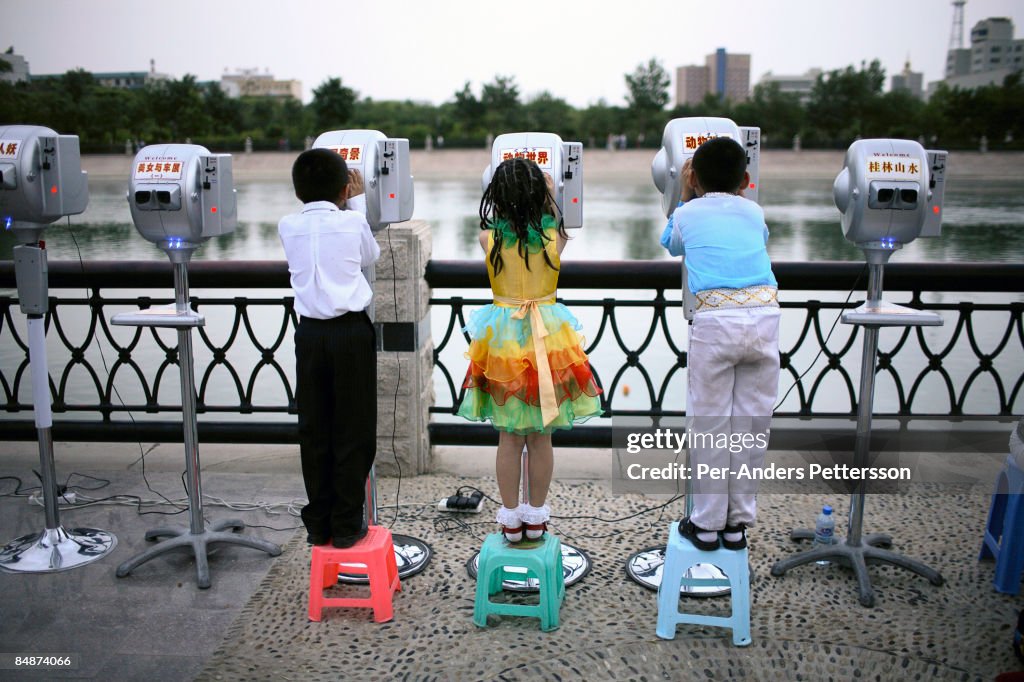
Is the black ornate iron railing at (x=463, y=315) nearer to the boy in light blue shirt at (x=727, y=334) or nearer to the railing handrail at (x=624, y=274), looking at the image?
the railing handrail at (x=624, y=274)

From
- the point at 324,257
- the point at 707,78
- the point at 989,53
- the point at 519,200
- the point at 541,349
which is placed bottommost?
the point at 541,349

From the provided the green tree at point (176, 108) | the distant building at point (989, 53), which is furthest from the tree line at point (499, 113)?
the distant building at point (989, 53)

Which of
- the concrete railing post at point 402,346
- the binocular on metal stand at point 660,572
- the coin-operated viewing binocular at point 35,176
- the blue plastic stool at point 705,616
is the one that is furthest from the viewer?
the concrete railing post at point 402,346

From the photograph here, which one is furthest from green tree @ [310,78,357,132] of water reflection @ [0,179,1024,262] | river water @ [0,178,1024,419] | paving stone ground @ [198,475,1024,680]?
paving stone ground @ [198,475,1024,680]

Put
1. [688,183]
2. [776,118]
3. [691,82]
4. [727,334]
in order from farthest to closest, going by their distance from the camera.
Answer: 1. [691,82]
2. [776,118]
3. [688,183]
4. [727,334]

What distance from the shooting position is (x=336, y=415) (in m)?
2.75

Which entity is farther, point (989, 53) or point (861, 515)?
point (989, 53)

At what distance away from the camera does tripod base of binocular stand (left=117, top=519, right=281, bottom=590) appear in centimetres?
316

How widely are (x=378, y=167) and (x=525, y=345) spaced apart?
0.96m

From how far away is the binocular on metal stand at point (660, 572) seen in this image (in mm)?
3004

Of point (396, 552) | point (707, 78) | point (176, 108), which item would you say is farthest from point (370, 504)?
point (707, 78)

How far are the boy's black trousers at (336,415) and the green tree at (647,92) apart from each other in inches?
1999

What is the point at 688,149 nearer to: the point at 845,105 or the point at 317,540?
the point at 317,540

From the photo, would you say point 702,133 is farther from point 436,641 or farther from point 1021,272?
point 1021,272
